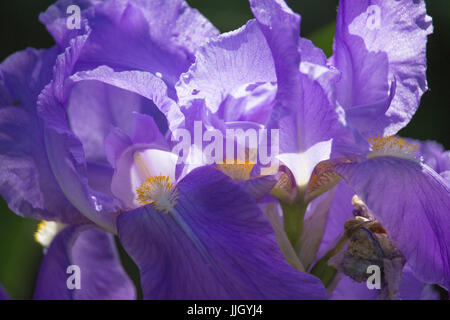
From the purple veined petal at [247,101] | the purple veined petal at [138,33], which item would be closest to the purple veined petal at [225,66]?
the purple veined petal at [247,101]

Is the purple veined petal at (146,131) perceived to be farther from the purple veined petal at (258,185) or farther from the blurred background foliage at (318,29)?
the blurred background foliage at (318,29)

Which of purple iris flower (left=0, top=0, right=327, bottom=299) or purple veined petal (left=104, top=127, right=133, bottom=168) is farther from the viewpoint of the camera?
purple veined petal (left=104, top=127, right=133, bottom=168)

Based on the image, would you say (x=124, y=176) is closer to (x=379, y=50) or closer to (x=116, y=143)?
(x=116, y=143)

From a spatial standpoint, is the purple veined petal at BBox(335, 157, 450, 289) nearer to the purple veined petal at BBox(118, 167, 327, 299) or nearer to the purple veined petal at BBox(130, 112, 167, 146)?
the purple veined petal at BBox(118, 167, 327, 299)

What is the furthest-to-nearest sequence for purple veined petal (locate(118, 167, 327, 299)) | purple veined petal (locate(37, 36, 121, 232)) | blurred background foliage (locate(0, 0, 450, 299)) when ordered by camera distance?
blurred background foliage (locate(0, 0, 450, 299)), purple veined petal (locate(37, 36, 121, 232)), purple veined petal (locate(118, 167, 327, 299))

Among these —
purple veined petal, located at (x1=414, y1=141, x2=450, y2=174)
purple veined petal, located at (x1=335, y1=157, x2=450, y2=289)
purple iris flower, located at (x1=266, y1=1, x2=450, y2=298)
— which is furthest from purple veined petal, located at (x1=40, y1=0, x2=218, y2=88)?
purple veined petal, located at (x1=414, y1=141, x2=450, y2=174)

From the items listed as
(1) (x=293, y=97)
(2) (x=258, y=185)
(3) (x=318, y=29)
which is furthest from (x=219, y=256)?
(3) (x=318, y=29)
